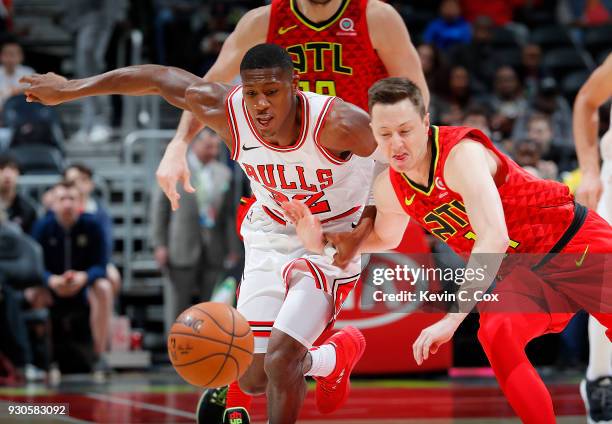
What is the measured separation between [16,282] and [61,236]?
640mm

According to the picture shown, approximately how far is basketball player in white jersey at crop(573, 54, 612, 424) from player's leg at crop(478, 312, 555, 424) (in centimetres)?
138

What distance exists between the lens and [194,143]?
10.4m

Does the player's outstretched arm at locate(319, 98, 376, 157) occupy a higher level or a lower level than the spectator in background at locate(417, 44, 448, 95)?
lower

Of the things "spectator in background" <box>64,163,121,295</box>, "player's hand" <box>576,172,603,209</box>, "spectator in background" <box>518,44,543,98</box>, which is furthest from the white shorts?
"spectator in background" <box>518,44,543,98</box>

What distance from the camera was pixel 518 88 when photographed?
1261 centimetres

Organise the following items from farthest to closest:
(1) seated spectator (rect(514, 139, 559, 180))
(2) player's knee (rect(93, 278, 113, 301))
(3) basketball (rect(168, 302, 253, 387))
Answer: (2) player's knee (rect(93, 278, 113, 301))
(1) seated spectator (rect(514, 139, 559, 180))
(3) basketball (rect(168, 302, 253, 387))

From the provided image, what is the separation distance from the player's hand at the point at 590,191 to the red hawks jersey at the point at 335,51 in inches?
50.3

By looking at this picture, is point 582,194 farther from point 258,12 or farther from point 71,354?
point 71,354

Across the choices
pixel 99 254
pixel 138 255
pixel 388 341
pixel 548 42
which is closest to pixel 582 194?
pixel 388 341

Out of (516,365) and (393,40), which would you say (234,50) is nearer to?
(393,40)

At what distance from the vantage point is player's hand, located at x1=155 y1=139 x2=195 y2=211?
519cm

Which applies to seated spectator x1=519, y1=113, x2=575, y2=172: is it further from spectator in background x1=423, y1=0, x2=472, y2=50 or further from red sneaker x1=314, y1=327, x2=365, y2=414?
red sneaker x1=314, y1=327, x2=365, y2=414

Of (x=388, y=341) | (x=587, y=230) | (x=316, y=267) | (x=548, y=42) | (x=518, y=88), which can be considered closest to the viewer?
(x=587, y=230)

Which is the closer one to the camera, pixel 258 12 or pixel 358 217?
pixel 358 217
